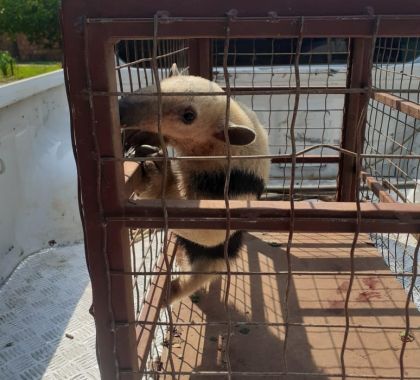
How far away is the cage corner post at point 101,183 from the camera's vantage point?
1.14 metres

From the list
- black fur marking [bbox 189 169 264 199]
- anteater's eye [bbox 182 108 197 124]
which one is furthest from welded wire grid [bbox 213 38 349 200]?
anteater's eye [bbox 182 108 197 124]

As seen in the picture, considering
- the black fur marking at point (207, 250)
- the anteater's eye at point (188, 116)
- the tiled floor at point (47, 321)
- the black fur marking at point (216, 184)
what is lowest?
the tiled floor at point (47, 321)

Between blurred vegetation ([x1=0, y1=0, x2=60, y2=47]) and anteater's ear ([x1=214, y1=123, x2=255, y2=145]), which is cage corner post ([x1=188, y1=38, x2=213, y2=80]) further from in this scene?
blurred vegetation ([x1=0, y1=0, x2=60, y2=47])

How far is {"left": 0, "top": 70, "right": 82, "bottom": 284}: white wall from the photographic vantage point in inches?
124

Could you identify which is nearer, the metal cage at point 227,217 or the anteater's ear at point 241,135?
the metal cage at point 227,217

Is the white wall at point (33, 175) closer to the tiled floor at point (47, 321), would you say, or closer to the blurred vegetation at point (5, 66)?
the tiled floor at point (47, 321)

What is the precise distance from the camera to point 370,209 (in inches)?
50.0

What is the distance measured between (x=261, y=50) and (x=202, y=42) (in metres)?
2.83

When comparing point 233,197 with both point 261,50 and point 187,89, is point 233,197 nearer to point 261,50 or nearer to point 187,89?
point 187,89

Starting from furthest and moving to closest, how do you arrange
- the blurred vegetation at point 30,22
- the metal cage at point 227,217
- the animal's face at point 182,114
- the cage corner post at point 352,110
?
the blurred vegetation at point 30,22
the cage corner post at point 352,110
the animal's face at point 182,114
the metal cage at point 227,217

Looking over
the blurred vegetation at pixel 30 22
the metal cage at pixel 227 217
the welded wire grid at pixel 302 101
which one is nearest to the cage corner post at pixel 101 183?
the metal cage at pixel 227 217

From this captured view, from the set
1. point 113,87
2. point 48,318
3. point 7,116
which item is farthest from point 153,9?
point 7,116

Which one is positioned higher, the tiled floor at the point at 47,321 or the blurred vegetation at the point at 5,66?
the blurred vegetation at the point at 5,66

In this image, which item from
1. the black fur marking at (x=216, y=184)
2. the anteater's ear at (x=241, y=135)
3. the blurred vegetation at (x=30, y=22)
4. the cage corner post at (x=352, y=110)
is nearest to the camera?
the anteater's ear at (x=241, y=135)
